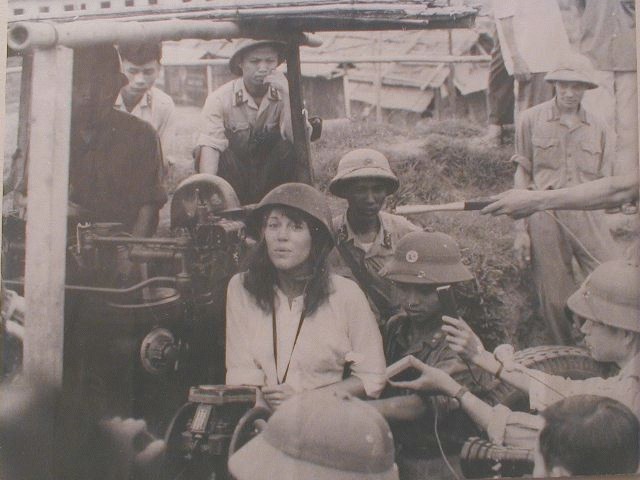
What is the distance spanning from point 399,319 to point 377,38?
2.01m

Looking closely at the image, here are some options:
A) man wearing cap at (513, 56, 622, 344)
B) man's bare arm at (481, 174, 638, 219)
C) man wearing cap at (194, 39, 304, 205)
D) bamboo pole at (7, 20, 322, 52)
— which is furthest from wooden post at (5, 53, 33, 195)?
man wearing cap at (513, 56, 622, 344)

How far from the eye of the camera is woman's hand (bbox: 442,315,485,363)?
5656mm

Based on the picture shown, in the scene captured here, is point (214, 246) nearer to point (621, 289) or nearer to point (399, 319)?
point (399, 319)

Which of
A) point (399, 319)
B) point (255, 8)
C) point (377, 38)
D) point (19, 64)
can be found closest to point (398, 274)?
point (399, 319)

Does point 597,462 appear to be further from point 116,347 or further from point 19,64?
point 19,64

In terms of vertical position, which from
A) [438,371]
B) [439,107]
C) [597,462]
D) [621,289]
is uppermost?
[439,107]

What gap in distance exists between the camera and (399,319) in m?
5.72

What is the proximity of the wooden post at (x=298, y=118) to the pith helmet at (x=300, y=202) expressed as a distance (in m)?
0.17

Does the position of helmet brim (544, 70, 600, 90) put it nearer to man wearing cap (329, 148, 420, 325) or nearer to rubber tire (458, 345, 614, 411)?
man wearing cap (329, 148, 420, 325)

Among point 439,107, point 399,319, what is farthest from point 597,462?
point 439,107

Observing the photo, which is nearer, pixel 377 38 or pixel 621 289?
pixel 621 289

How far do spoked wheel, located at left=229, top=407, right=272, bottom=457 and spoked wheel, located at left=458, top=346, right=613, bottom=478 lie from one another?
1295 mm

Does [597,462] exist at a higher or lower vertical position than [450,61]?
lower

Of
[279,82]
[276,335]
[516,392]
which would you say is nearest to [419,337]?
[516,392]
